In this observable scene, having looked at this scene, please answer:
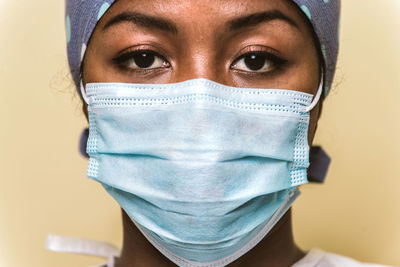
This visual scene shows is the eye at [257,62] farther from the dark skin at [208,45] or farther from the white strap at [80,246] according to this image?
the white strap at [80,246]

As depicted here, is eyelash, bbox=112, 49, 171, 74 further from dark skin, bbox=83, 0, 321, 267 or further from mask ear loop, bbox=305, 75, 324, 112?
mask ear loop, bbox=305, 75, 324, 112

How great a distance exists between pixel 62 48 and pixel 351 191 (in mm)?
1431

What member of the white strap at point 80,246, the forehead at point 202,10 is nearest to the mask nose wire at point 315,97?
the forehead at point 202,10

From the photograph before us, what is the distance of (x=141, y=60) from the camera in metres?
1.29

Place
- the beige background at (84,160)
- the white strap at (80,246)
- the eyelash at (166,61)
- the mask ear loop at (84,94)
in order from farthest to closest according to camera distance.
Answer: the beige background at (84,160)
the white strap at (80,246)
the mask ear loop at (84,94)
the eyelash at (166,61)

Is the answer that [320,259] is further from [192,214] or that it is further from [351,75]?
[351,75]

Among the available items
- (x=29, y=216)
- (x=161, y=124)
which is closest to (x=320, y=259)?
(x=161, y=124)

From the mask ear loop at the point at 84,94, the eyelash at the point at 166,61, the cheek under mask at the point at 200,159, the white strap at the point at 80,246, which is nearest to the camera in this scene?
the cheek under mask at the point at 200,159

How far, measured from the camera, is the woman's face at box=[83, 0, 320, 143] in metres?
1.19

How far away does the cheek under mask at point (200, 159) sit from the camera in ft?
3.75

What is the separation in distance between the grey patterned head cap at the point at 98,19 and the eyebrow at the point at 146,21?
0.06 metres

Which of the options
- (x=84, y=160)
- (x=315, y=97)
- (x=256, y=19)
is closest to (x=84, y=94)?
(x=256, y=19)

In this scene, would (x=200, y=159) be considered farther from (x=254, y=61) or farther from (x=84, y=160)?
(x=84, y=160)

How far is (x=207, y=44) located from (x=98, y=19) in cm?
34
